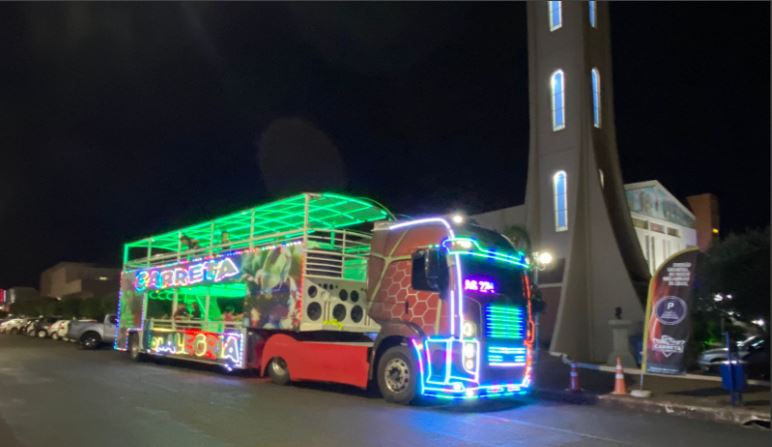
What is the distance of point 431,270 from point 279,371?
573 cm

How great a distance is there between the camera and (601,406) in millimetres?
12289

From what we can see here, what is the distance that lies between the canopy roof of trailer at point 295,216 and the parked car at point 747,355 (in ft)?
32.7

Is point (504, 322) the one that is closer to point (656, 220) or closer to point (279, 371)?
point (279, 371)

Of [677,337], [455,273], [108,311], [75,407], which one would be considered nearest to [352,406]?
[455,273]

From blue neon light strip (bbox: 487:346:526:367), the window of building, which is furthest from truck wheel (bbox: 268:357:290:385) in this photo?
the window of building

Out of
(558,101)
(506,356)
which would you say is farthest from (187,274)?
(558,101)

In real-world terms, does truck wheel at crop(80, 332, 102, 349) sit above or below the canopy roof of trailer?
below

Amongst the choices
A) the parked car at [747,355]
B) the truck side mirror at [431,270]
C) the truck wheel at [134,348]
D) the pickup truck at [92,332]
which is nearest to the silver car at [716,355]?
the parked car at [747,355]

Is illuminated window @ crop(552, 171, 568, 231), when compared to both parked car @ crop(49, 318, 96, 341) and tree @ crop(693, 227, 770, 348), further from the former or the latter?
parked car @ crop(49, 318, 96, 341)

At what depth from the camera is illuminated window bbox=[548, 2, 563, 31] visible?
97.2ft

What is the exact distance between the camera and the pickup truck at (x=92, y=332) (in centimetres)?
2733

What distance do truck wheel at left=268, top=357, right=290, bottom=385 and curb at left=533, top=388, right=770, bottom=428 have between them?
Answer: 539 centimetres

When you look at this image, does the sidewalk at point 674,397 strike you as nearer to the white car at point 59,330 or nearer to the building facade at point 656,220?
the building facade at point 656,220

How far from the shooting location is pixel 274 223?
1633 cm
